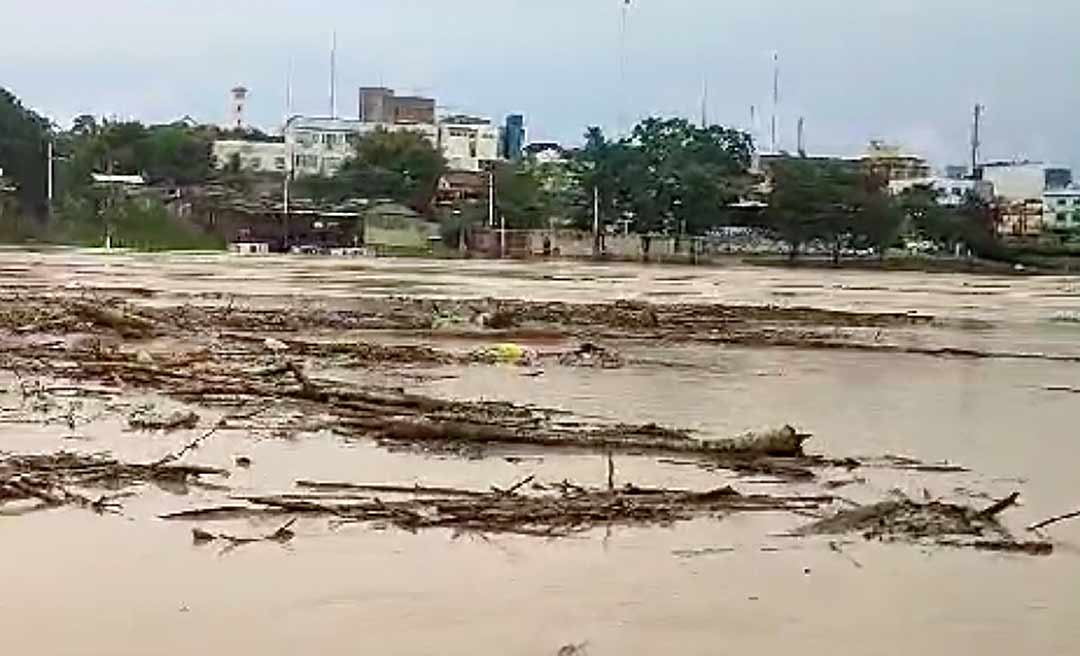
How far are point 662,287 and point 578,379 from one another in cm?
2934

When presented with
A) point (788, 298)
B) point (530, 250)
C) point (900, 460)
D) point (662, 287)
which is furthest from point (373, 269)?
point (900, 460)

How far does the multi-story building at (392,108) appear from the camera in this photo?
135 m

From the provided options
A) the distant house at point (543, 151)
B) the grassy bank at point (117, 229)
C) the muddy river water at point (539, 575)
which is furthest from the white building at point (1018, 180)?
the muddy river water at point (539, 575)

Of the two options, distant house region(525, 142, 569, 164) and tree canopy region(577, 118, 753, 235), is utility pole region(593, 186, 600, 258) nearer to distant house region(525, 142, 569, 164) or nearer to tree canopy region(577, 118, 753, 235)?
tree canopy region(577, 118, 753, 235)

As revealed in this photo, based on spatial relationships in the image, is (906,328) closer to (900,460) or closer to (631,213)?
(900,460)

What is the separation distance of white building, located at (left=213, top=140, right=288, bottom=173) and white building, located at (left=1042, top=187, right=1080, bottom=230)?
5142 centimetres

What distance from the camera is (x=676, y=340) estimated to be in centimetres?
2205

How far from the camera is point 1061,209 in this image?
361ft

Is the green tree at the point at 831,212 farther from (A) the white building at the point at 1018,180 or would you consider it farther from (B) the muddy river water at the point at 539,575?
(B) the muddy river water at the point at 539,575

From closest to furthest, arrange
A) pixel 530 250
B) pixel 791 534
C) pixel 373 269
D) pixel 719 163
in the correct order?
1. pixel 791 534
2. pixel 373 269
3. pixel 530 250
4. pixel 719 163

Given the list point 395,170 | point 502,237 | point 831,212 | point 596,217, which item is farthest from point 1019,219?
point 395,170

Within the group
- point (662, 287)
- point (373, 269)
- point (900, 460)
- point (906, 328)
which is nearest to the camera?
point (900, 460)

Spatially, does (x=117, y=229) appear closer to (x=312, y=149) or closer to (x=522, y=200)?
(x=522, y=200)

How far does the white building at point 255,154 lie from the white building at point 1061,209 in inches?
2024
